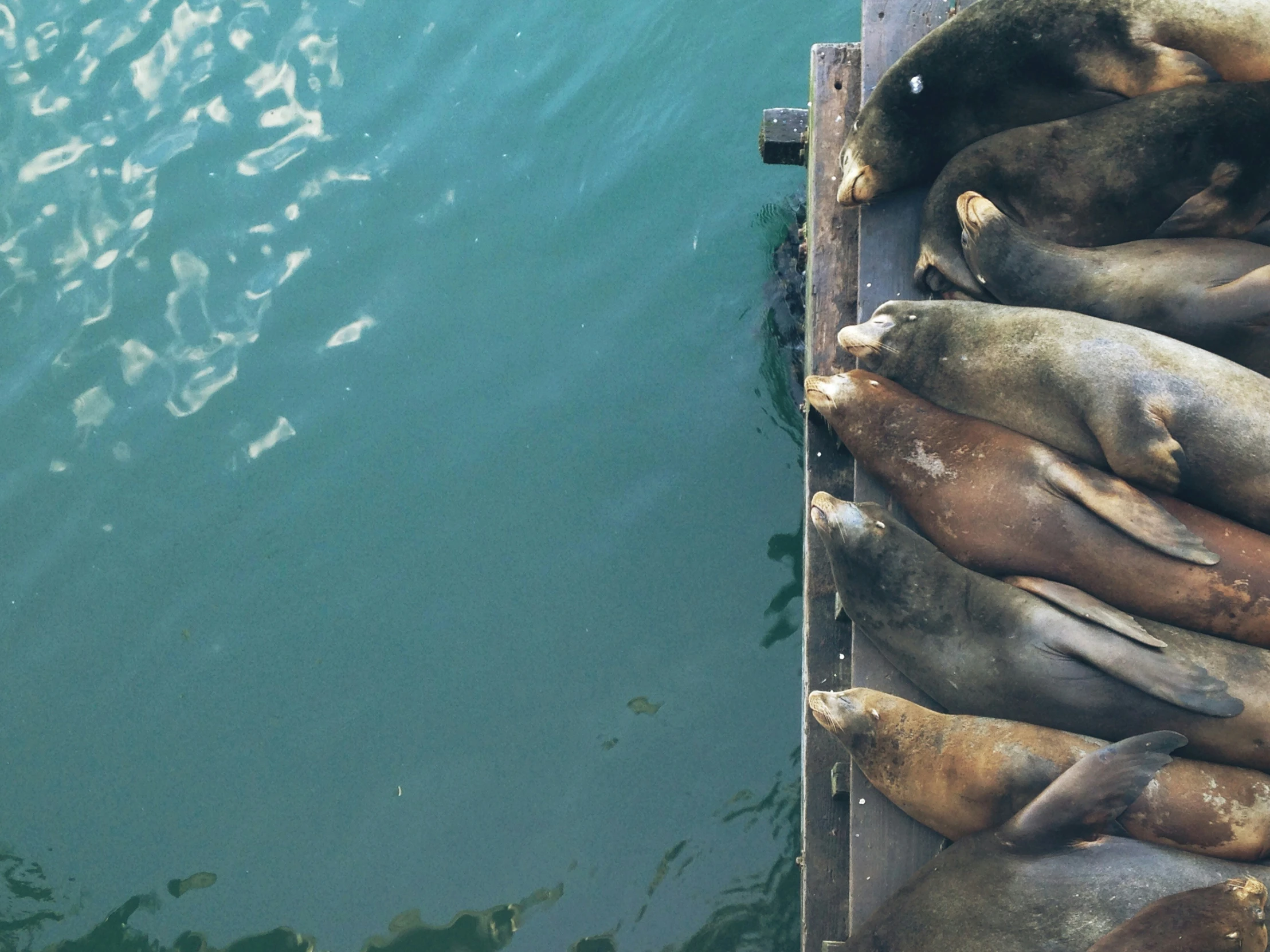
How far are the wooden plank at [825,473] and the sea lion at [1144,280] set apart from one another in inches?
23.0

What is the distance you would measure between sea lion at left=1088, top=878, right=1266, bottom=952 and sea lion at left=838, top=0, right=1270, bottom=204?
287 centimetres

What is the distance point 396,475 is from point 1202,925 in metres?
4.56

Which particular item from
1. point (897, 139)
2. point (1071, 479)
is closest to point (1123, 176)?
point (897, 139)

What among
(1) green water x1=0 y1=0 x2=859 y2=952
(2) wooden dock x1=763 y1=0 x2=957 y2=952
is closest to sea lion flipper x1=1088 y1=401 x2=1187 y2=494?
(2) wooden dock x1=763 y1=0 x2=957 y2=952

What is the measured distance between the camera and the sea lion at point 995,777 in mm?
3322

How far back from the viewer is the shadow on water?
5.20 metres

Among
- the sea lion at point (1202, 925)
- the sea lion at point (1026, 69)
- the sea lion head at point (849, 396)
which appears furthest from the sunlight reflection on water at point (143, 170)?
the sea lion at point (1202, 925)

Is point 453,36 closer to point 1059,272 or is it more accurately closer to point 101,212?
point 101,212

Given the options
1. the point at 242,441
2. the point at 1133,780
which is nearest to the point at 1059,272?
the point at 1133,780

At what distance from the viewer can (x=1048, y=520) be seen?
148 inches

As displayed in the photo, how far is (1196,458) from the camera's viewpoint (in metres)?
3.70

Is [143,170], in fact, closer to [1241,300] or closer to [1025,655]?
[1025,655]

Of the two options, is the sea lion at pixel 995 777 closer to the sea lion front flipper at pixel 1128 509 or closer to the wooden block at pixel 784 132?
the sea lion front flipper at pixel 1128 509

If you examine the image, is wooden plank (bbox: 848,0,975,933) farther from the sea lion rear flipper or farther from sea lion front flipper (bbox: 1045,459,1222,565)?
the sea lion rear flipper
